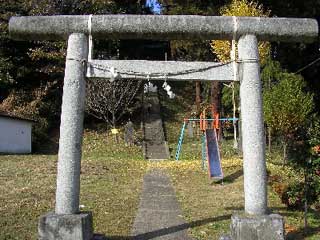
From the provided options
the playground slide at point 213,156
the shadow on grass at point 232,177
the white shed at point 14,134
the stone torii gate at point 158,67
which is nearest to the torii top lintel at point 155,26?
the stone torii gate at point 158,67

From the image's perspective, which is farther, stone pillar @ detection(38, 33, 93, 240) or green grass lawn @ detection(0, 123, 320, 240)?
green grass lawn @ detection(0, 123, 320, 240)

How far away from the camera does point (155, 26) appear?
7.43 m

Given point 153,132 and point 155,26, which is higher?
point 155,26

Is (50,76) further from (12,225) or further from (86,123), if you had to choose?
(12,225)

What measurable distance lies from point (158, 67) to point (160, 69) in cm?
5

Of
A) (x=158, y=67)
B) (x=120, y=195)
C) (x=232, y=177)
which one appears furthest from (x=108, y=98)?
(x=158, y=67)

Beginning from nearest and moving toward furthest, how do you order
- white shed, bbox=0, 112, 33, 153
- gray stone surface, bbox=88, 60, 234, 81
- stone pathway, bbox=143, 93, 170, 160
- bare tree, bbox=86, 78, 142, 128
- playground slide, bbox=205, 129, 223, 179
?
gray stone surface, bbox=88, 60, 234, 81
playground slide, bbox=205, 129, 223, 179
white shed, bbox=0, 112, 33, 153
stone pathway, bbox=143, 93, 170, 160
bare tree, bbox=86, 78, 142, 128

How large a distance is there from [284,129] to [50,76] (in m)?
14.9

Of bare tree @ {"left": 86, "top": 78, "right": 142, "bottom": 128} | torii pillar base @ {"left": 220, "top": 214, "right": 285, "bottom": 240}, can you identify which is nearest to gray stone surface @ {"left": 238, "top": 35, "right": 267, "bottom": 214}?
torii pillar base @ {"left": 220, "top": 214, "right": 285, "bottom": 240}

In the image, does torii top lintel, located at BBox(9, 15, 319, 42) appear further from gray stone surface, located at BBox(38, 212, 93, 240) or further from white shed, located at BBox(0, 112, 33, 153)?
white shed, located at BBox(0, 112, 33, 153)

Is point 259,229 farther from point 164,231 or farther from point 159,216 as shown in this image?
point 159,216

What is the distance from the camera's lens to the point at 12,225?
27.9 ft

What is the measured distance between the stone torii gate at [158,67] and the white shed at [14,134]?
15.4m

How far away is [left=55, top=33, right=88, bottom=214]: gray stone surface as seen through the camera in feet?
23.7
